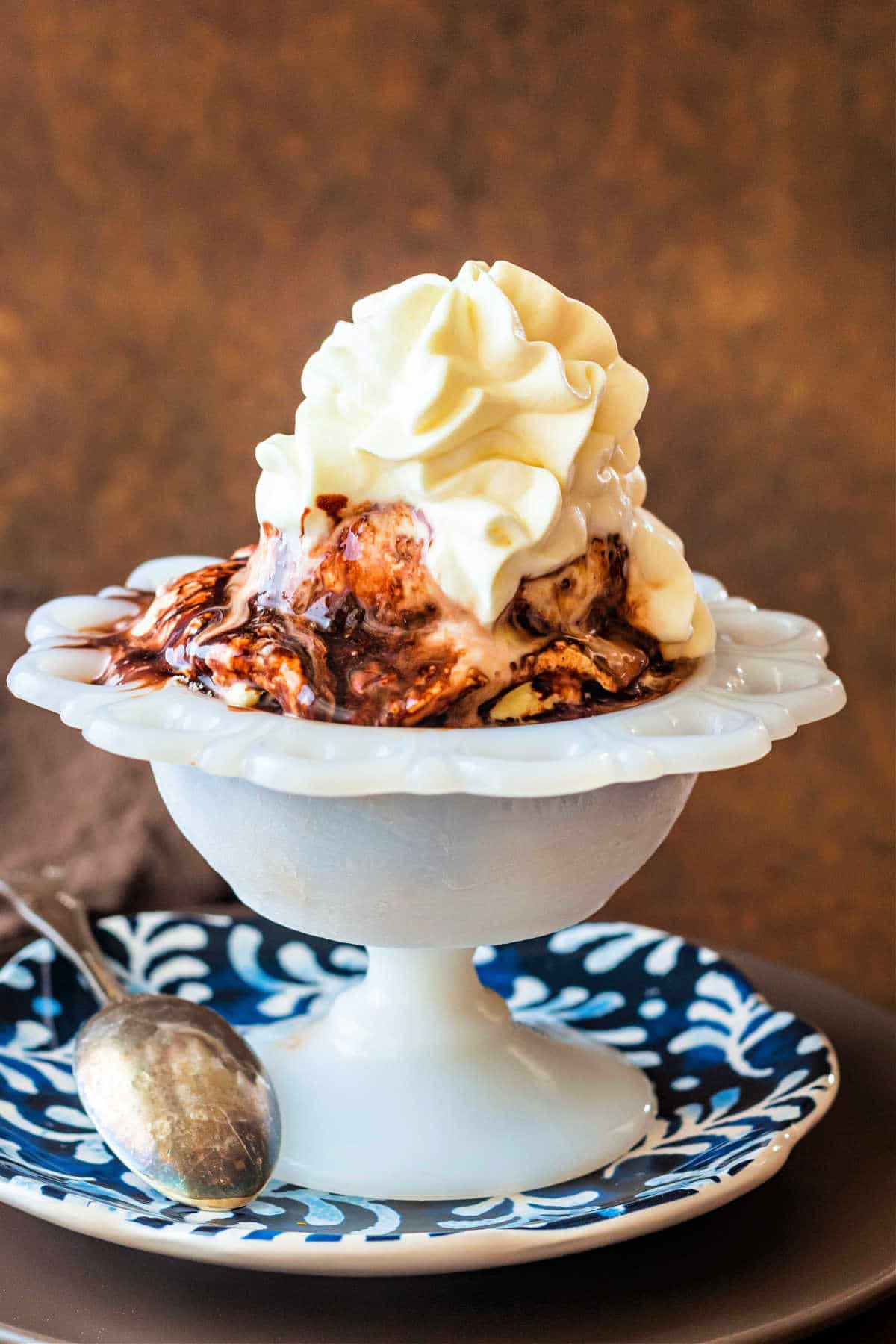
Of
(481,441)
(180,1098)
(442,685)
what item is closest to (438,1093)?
(180,1098)

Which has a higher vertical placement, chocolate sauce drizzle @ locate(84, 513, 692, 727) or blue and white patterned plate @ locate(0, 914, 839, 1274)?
chocolate sauce drizzle @ locate(84, 513, 692, 727)

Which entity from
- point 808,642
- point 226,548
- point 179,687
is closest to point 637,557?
point 808,642

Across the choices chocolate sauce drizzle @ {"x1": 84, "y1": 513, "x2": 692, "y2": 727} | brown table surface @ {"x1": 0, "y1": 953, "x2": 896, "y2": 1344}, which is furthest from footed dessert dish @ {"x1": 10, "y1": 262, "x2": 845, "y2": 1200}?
brown table surface @ {"x1": 0, "y1": 953, "x2": 896, "y2": 1344}

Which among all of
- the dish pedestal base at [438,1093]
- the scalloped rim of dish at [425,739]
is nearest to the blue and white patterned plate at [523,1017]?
the dish pedestal base at [438,1093]

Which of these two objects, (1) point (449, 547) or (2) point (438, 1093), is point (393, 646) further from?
(2) point (438, 1093)

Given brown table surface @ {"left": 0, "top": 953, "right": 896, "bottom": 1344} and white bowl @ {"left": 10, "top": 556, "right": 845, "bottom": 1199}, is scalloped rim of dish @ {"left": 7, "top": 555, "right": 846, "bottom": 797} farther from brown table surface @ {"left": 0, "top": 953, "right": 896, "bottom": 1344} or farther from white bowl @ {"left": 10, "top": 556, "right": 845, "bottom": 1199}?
brown table surface @ {"left": 0, "top": 953, "right": 896, "bottom": 1344}

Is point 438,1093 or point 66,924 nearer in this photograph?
point 438,1093

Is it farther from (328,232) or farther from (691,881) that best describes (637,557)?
(328,232)

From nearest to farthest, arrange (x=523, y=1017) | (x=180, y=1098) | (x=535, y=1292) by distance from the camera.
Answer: (x=535, y=1292)
(x=180, y=1098)
(x=523, y=1017)
